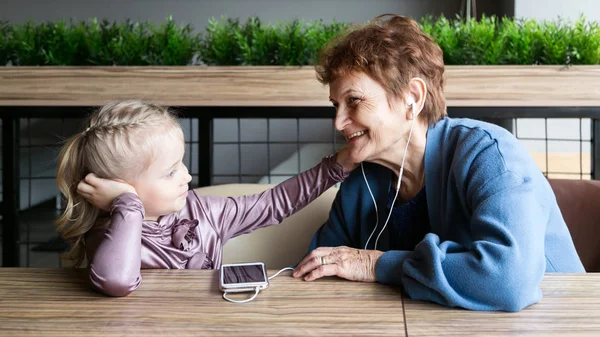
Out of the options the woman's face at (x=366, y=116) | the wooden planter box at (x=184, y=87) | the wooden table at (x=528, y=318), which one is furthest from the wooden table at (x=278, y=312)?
the wooden planter box at (x=184, y=87)

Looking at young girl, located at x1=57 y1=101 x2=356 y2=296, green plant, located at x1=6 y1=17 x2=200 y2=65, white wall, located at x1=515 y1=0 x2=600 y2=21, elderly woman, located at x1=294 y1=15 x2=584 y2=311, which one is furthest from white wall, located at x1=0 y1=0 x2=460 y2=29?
young girl, located at x1=57 y1=101 x2=356 y2=296

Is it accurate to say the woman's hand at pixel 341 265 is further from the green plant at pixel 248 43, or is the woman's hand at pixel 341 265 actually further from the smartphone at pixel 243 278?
the green plant at pixel 248 43

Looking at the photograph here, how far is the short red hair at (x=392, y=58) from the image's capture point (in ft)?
4.89

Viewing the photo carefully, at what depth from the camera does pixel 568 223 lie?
1879 mm

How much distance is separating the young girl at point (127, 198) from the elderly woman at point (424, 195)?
335 millimetres

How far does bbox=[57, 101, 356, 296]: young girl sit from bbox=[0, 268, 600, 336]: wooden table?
75mm

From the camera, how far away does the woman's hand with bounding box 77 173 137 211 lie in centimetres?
129

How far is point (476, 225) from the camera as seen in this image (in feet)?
3.93

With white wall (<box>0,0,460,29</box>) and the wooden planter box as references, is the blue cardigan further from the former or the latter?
white wall (<box>0,0,460,29</box>)

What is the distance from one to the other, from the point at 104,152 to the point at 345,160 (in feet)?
1.95

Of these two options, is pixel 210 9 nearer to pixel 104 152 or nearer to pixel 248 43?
pixel 248 43

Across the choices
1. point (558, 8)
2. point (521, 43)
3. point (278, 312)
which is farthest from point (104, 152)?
point (558, 8)

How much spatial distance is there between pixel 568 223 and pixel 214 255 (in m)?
1.04

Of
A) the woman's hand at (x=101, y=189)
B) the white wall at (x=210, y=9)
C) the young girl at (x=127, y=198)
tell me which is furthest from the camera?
the white wall at (x=210, y=9)
